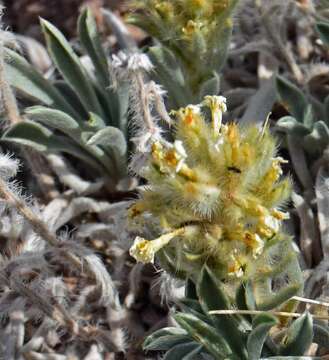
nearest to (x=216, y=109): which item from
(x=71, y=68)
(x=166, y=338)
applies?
(x=166, y=338)

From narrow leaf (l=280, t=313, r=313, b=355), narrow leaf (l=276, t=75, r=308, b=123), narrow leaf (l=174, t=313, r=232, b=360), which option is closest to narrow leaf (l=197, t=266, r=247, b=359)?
narrow leaf (l=174, t=313, r=232, b=360)

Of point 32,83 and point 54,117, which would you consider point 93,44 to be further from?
point 54,117

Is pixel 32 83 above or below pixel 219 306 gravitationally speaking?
above

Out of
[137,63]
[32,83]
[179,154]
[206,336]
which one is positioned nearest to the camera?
[179,154]

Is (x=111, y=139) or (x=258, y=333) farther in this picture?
(x=111, y=139)

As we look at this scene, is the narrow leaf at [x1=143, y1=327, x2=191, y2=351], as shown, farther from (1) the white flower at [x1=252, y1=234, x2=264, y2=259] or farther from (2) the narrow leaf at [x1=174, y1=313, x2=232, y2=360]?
(1) the white flower at [x1=252, y1=234, x2=264, y2=259]

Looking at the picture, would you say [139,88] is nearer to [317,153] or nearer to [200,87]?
[200,87]

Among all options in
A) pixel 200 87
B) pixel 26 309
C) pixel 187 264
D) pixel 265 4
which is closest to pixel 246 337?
pixel 187 264

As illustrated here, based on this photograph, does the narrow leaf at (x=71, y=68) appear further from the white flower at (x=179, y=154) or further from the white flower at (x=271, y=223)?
the white flower at (x=271, y=223)
